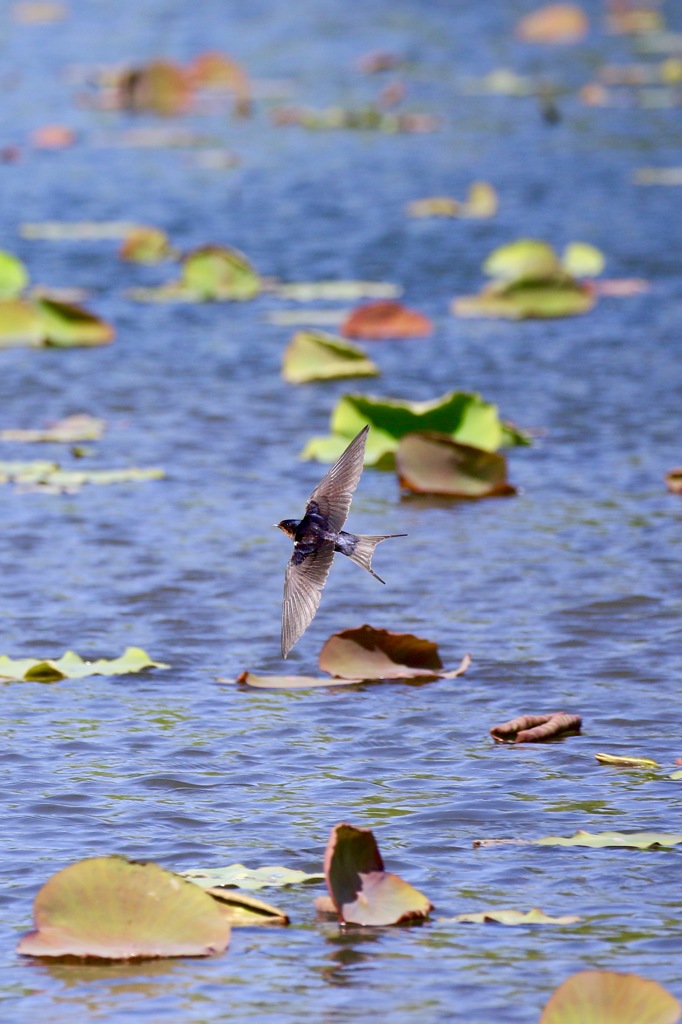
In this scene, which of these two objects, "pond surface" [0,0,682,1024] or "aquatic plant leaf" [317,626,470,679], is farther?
"aquatic plant leaf" [317,626,470,679]

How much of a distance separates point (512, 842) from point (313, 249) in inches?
408

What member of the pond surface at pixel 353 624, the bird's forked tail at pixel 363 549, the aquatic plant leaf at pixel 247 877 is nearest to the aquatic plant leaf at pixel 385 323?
the pond surface at pixel 353 624

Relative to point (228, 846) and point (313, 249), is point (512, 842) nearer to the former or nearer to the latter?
point (228, 846)

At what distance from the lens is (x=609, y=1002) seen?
3.80 meters

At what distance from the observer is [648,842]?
4957 mm

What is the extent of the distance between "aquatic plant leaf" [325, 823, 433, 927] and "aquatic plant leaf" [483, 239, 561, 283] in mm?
8515

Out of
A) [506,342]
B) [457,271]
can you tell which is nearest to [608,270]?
[457,271]

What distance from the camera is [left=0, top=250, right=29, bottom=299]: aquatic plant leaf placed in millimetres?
12594

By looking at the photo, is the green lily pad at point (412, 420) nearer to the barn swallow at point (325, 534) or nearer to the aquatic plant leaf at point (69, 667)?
the aquatic plant leaf at point (69, 667)

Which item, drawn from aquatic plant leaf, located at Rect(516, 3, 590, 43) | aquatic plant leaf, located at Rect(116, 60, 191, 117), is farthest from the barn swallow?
aquatic plant leaf, located at Rect(516, 3, 590, 43)

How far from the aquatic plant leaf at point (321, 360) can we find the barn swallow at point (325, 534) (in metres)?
5.70

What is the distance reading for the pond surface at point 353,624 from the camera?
445 centimetres

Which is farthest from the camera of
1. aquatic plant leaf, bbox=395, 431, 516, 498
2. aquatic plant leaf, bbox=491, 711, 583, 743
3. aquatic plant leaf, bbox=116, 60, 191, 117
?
aquatic plant leaf, bbox=116, 60, 191, 117

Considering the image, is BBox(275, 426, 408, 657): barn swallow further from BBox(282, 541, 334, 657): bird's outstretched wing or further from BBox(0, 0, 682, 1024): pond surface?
BBox(0, 0, 682, 1024): pond surface
